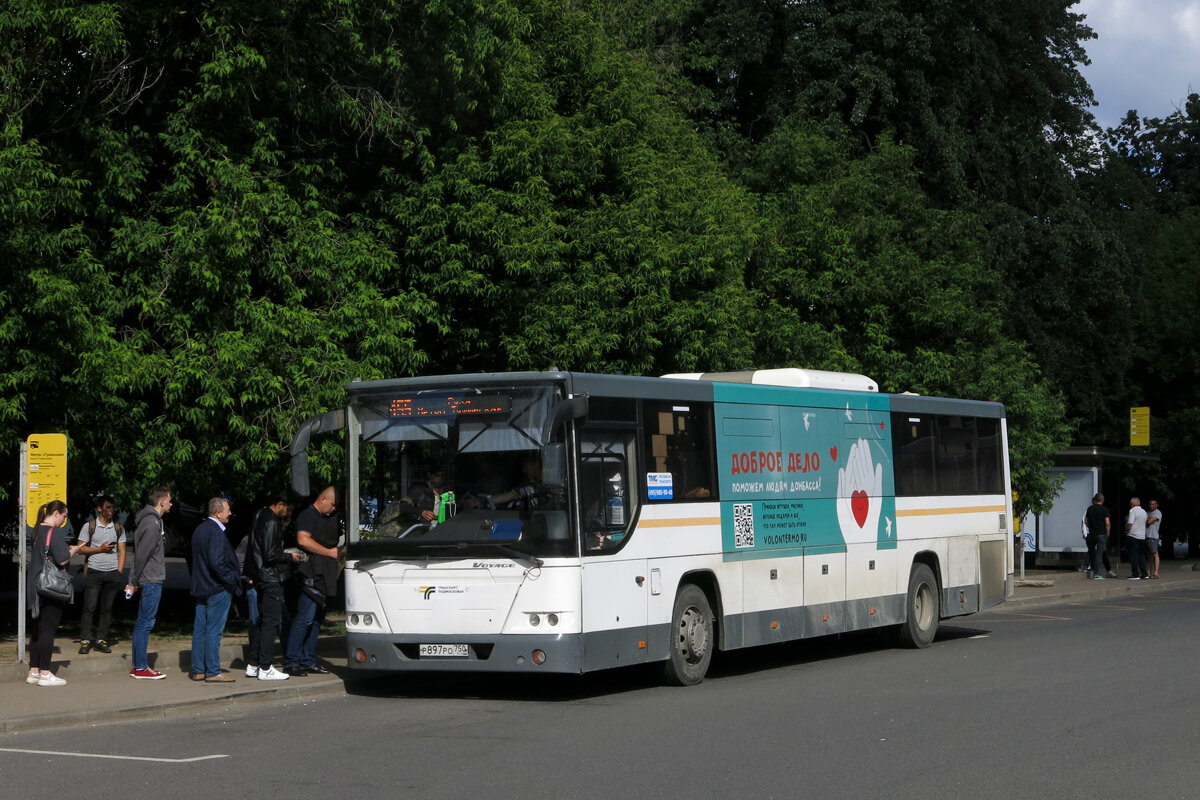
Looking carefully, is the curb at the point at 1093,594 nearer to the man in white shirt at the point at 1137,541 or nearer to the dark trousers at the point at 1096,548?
the dark trousers at the point at 1096,548

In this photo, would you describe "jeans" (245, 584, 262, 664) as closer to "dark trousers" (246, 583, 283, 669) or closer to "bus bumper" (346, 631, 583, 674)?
"dark trousers" (246, 583, 283, 669)

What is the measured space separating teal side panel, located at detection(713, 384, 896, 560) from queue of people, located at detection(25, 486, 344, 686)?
406 centimetres

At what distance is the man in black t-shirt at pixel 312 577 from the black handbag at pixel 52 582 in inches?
85.5

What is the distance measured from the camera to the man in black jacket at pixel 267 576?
14.4 metres

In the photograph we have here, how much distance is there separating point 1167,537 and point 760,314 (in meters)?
29.2

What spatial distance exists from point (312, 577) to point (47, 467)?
2935mm

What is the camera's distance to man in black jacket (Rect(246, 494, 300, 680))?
47.2 ft

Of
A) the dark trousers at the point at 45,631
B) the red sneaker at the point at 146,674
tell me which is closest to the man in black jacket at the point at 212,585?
the red sneaker at the point at 146,674

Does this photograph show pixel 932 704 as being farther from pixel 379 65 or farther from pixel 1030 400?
pixel 1030 400

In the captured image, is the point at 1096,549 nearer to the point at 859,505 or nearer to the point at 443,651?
the point at 859,505

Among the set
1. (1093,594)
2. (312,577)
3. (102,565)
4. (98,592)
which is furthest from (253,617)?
(1093,594)

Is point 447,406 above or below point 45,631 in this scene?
above

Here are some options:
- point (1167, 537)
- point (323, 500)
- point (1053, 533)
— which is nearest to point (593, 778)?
point (323, 500)

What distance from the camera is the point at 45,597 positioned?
1357cm
